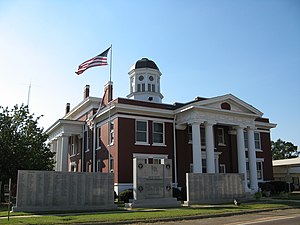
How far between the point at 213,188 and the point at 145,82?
2003 centimetres

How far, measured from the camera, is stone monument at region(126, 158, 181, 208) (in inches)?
855

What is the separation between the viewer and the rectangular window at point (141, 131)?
1197 inches

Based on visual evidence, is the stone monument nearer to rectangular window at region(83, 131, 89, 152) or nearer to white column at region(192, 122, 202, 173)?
white column at region(192, 122, 202, 173)

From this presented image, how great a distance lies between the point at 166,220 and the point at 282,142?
107 m

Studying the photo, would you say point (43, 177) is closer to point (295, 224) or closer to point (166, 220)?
point (166, 220)

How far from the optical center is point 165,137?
105 feet

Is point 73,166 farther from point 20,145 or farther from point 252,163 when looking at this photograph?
point 252,163

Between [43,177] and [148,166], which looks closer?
[43,177]

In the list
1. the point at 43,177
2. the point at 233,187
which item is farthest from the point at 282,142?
the point at 43,177

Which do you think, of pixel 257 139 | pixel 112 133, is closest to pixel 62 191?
pixel 112 133

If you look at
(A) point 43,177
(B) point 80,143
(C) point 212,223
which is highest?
(B) point 80,143

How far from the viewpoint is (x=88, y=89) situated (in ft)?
139

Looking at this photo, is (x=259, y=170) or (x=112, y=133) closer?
(x=112, y=133)

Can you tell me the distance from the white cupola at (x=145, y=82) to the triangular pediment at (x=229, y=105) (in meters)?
10.7
